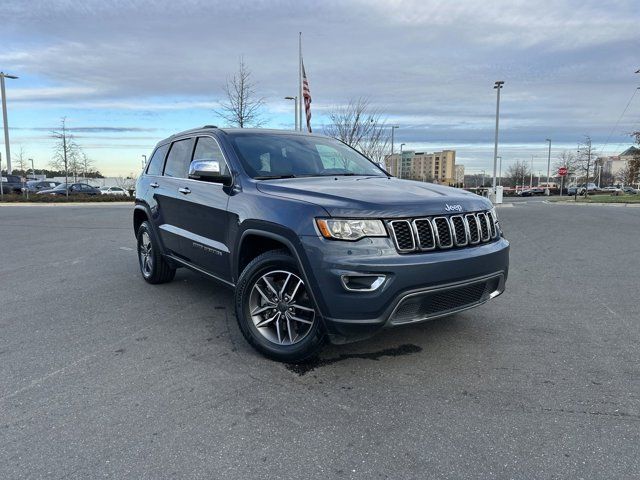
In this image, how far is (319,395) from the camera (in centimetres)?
327

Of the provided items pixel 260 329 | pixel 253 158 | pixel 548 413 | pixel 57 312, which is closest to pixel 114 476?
pixel 260 329

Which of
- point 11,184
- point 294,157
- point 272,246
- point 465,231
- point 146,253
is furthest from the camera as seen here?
point 11,184

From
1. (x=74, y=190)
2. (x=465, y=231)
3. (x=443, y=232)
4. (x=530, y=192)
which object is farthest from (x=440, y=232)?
(x=530, y=192)

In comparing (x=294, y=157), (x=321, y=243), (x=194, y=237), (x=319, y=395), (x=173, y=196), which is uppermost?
(x=294, y=157)

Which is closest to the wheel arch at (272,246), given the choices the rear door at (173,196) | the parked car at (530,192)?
the rear door at (173,196)

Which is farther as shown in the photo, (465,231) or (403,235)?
(465,231)

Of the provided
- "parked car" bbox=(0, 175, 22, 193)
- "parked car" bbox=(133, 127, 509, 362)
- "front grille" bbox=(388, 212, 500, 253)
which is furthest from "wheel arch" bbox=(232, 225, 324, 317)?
"parked car" bbox=(0, 175, 22, 193)

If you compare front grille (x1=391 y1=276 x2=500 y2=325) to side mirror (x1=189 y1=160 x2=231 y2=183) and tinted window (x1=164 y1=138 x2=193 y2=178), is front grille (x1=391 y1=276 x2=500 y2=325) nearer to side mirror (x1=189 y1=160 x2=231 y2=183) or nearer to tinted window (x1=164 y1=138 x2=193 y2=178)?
side mirror (x1=189 y1=160 x2=231 y2=183)

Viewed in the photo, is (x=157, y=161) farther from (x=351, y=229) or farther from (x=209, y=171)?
(x=351, y=229)

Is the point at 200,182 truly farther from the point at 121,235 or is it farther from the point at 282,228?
the point at 121,235

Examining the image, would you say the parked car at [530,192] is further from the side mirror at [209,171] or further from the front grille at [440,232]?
the side mirror at [209,171]

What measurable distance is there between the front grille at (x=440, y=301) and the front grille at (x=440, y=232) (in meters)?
0.30

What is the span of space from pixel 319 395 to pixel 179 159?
3381mm

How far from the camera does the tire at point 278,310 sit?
11.6 feet
